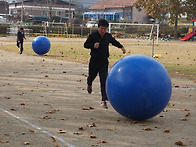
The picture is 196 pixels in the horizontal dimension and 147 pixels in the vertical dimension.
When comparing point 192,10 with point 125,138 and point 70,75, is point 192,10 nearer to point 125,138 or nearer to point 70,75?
point 70,75

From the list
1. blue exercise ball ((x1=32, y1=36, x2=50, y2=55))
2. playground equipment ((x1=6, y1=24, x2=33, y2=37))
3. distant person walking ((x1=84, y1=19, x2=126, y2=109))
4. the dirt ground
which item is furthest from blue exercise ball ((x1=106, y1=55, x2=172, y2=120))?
playground equipment ((x1=6, y1=24, x2=33, y2=37))

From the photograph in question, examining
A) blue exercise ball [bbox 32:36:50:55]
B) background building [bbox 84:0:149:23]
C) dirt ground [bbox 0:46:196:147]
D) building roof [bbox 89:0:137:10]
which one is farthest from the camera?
building roof [bbox 89:0:137:10]

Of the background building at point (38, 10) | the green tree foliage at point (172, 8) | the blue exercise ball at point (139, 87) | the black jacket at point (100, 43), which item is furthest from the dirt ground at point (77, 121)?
the background building at point (38, 10)

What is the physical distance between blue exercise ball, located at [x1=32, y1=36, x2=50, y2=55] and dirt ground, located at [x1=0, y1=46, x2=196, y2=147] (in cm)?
1268

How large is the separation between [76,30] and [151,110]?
228ft

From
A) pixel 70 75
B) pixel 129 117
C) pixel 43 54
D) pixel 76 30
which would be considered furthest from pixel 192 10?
pixel 129 117

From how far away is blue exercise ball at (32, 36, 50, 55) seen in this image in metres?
26.4

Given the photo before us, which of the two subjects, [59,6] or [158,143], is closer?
[158,143]

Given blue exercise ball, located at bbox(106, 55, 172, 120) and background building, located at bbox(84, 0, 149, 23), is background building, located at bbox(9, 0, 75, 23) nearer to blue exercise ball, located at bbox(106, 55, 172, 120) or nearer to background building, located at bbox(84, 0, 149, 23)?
background building, located at bbox(84, 0, 149, 23)

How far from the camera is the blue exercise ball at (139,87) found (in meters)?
8.18

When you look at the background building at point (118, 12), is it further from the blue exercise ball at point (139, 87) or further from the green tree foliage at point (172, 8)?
the blue exercise ball at point (139, 87)

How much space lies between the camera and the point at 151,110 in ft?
27.5

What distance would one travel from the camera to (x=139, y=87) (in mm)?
8164

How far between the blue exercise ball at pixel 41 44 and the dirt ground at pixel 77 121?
41.6ft
